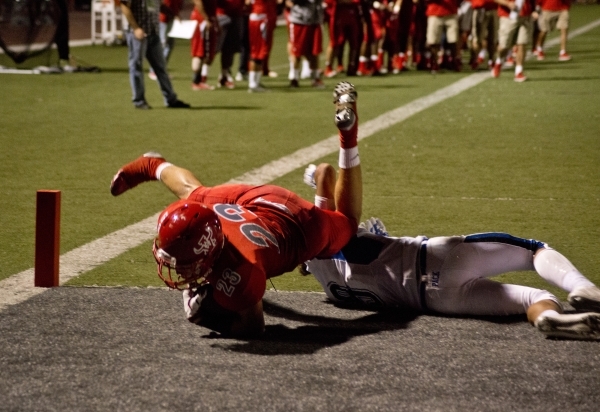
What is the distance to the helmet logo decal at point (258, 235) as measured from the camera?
455cm

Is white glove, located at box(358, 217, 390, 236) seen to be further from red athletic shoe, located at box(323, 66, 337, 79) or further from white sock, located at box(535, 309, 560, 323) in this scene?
red athletic shoe, located at box(323, 66, 337, 79)

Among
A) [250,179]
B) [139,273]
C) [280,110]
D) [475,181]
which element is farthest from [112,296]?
[280,110]

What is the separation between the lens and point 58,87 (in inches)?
615

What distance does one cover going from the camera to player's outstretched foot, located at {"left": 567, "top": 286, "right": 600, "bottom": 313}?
4.43m

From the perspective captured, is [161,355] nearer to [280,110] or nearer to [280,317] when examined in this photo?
[280,317]

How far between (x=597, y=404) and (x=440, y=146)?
6.61 metres

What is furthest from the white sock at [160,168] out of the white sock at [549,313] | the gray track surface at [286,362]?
the white sock at [549,313]

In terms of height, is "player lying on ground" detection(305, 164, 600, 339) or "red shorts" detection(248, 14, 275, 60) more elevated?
"red shorts" detection(248, 14, 275, 60)

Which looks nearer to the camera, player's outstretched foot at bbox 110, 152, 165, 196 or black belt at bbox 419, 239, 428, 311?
black belt at bbox 419, 239, 428, 311

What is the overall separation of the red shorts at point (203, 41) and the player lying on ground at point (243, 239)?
980 cm

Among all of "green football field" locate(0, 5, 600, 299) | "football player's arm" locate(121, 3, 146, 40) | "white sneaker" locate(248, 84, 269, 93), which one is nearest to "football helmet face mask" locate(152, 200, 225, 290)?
"green football field" locate(0, 5, 600, 299)

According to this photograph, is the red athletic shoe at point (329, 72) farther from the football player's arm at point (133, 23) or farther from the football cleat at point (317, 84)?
the football player's arm at point (133, 23)

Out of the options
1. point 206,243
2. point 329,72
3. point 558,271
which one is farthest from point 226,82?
point 206,243

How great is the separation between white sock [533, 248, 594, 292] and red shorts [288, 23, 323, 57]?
436 inches
